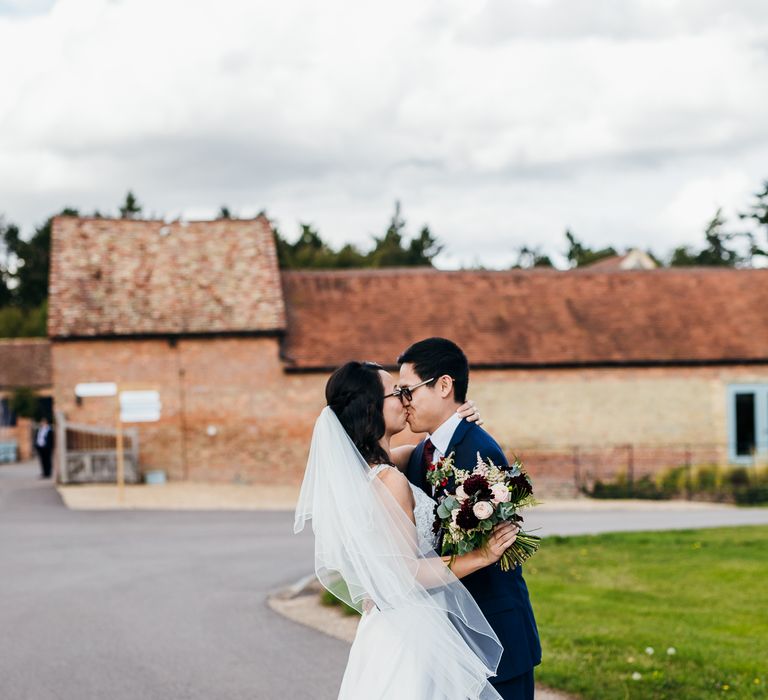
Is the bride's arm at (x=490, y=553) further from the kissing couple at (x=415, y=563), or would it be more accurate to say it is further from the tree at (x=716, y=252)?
the tree at (x=716, y=252)

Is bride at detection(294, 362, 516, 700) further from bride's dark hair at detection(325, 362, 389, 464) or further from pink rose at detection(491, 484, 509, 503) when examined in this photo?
pink rose at detection(491, 484, 509, 503)

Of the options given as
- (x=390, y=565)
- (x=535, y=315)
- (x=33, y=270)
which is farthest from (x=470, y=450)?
(x=33, y=270)

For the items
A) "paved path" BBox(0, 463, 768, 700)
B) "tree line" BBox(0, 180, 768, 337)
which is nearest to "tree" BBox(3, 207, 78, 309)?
"tree line" BBox(0, 180, 768, 337)

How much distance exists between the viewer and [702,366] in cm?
2977

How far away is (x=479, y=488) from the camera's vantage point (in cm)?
445

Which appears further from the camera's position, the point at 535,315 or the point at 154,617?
the point at 535,315

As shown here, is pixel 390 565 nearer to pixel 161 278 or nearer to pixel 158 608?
pixel 158 608

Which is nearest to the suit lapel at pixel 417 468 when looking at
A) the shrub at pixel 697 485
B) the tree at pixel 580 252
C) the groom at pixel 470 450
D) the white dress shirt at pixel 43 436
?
the groom at pixel 470 450

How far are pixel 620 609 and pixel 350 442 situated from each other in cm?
663

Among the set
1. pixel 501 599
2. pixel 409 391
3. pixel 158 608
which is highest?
pixel 409 391

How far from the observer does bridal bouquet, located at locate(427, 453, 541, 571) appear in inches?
175

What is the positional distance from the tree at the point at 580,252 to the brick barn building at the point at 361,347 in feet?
120

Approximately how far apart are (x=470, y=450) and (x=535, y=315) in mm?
26595

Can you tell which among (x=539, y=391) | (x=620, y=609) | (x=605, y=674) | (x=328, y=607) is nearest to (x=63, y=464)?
(x=539, y=391)
